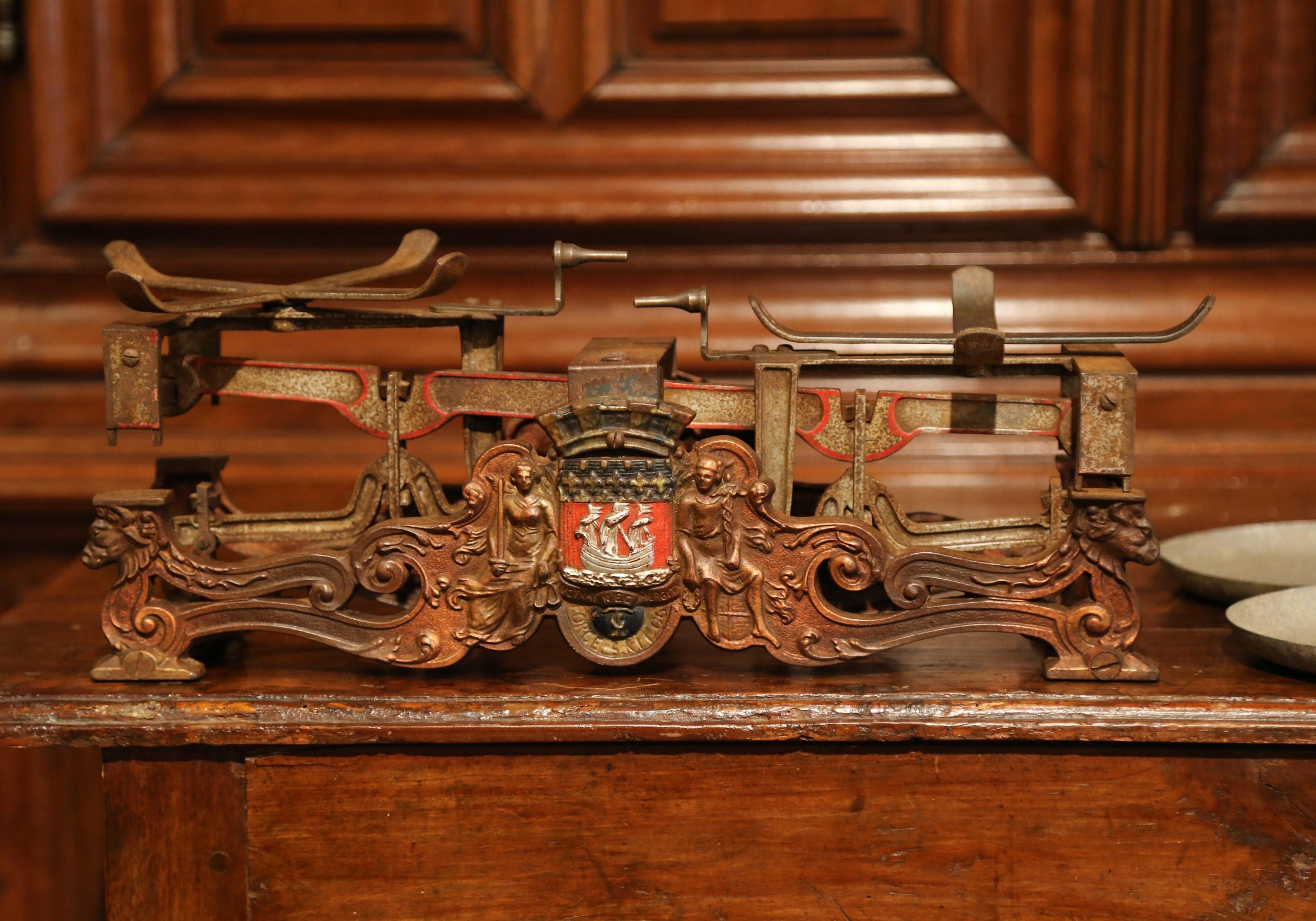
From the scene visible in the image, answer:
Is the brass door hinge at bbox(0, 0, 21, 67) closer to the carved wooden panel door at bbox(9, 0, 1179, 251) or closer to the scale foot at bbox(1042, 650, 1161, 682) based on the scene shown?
the carved wooden panel door at bbox(9, 0, 1179, 251)

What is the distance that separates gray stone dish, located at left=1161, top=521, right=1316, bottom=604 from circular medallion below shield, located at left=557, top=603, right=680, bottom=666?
1.94 feet

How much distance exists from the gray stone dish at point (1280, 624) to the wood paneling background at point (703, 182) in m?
0.49

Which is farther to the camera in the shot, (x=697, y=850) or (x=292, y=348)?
(x=292, y=348)

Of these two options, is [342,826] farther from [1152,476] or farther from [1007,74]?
[1007,74]

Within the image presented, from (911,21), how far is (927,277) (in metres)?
0.32

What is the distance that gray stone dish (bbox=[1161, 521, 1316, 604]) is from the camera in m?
1.33

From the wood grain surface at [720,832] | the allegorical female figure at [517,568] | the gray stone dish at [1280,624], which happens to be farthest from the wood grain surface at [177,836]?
the gray stone dish at [1280,624]

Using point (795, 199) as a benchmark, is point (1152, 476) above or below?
below

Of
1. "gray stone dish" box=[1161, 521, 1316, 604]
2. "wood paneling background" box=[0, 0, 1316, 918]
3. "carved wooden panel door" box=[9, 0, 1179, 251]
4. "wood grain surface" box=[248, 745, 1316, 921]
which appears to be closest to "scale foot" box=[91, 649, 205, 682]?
"wood grain surface" box=[248, 745, 1316, 921]

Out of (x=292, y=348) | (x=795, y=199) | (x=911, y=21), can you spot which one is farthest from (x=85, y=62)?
(x=911, y=21)

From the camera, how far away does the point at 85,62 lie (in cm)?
173

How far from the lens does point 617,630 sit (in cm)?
106

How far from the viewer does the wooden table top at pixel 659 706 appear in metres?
1.00

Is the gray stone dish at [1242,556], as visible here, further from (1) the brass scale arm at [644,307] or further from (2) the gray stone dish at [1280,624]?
(1) the brass scale arm at [644,307]
